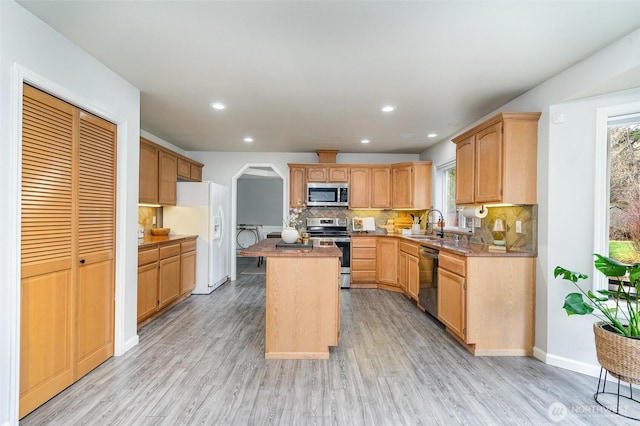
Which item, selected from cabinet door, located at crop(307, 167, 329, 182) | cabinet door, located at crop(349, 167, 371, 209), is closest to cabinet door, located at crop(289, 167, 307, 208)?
cabinet door, located at crop(307, 167, 329, 182)

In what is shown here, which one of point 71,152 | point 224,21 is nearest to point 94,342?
point 71,152

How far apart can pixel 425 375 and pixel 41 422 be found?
2551 mm

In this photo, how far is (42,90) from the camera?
1.93 metres

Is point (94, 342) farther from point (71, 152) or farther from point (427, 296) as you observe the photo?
point (427, 296)

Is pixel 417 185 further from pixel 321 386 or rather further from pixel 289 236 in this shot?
pixel 321 386

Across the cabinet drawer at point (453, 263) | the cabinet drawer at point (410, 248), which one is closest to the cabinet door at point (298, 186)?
the cabinet drawer at point (410, 248)

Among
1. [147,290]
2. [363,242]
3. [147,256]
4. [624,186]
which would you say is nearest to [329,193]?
[363,242]

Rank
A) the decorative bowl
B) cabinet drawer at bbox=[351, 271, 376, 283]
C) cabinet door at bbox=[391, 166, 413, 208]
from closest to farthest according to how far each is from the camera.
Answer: the decorative bowl, cabinet drawer at bbox=[351, 271, 376, 283], cabinet door at bbox=[391, 166, 413, 208]

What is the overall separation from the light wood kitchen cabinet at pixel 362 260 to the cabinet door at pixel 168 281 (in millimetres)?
2691

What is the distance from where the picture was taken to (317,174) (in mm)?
5473

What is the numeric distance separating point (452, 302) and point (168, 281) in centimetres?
336

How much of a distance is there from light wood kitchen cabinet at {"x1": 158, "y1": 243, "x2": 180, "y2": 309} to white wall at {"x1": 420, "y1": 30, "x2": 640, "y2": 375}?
399 cm

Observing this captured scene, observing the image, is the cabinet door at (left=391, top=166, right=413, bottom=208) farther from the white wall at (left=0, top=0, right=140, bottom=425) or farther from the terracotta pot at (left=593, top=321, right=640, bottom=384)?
the white wall at (left=0, top=0, right=140, bottom=425)

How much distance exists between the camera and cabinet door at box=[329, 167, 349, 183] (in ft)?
17.9
